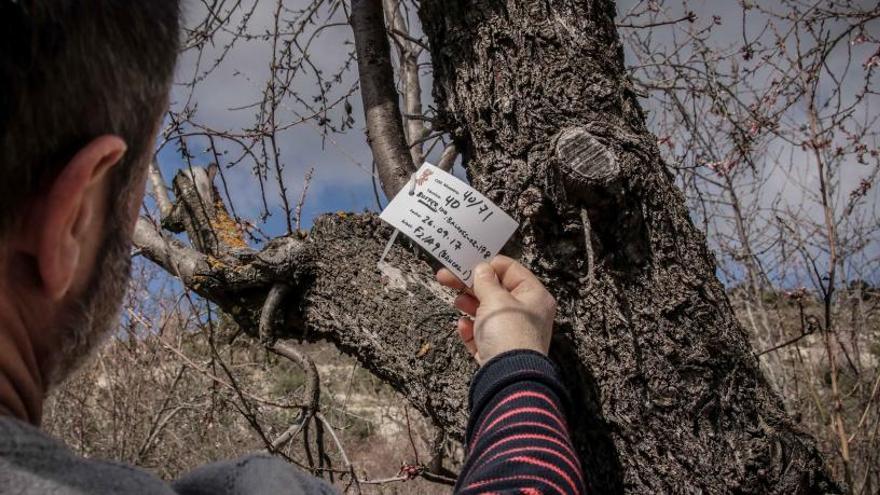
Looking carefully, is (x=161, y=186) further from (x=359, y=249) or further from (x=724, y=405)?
(x=724, y=405)

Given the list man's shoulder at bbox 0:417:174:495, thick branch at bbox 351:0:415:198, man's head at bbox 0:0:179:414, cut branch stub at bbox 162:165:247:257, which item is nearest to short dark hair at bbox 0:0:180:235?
man's head at bbox 0:0:179:414

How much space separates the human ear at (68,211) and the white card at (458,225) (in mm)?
765

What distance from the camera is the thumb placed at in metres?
1.29

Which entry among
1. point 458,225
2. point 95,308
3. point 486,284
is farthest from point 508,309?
point 95,308

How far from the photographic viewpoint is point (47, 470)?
1.75 feet

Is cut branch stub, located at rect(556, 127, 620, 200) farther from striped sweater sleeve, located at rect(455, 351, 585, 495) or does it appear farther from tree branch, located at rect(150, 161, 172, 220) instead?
tree branch, located at rect(150, 161, 172, 220)

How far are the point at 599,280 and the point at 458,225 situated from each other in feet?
0.95

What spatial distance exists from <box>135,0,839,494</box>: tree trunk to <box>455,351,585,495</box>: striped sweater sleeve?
0.25 metres

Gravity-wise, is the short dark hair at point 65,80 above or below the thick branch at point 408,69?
below

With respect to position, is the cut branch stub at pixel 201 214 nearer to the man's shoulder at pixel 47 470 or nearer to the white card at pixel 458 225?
the white card at pixel 458 225

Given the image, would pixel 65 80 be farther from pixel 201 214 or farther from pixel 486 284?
pixel 201 214

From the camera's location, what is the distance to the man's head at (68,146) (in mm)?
581

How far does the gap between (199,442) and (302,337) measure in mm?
5180

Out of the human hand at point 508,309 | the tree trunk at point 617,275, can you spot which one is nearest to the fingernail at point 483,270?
the human hand at point 508,309
